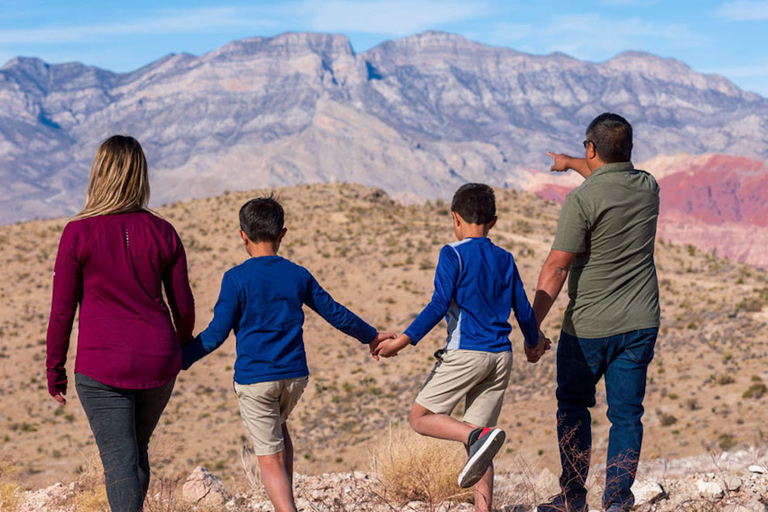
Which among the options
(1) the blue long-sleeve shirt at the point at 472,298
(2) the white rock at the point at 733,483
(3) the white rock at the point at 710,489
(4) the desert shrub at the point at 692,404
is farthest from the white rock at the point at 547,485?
(4) the desert shrub at the point at 692,404

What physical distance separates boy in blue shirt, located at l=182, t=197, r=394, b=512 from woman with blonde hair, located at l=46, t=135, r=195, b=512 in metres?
0.33

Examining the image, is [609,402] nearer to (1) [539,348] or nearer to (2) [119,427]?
(1) [539,348]

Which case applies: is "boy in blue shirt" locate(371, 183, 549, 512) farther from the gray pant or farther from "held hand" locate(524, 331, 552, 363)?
the gray pant

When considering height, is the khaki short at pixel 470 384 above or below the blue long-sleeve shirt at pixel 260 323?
below

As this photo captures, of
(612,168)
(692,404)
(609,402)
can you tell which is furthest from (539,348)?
(692,404)

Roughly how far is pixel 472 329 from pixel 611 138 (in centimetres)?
131

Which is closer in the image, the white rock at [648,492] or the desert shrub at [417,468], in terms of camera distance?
the white rock at [648,492]

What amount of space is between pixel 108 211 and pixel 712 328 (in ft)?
57.5

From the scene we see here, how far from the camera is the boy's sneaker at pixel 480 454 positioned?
364cm

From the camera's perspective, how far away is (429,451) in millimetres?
5555

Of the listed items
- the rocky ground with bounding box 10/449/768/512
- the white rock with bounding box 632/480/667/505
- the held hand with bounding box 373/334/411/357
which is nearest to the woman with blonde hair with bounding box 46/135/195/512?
the rocky ground with bounding box 10/449/768/512

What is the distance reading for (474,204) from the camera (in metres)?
4.00

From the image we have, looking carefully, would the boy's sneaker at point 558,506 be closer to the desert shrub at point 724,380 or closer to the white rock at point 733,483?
the white rock at point 733,483

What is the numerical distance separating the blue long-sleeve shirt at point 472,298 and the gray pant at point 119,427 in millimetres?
1374
